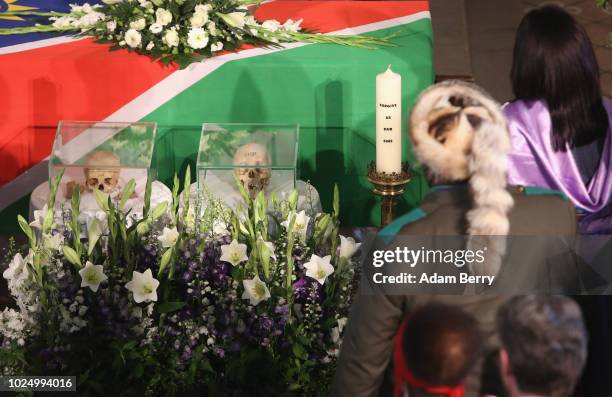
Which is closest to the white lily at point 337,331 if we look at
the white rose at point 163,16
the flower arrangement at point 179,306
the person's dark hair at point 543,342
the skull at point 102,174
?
the flower arrangement at point 179,306

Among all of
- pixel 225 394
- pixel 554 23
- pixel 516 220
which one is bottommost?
pixel 225 394

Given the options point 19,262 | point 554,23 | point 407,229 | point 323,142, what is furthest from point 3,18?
point 407,229

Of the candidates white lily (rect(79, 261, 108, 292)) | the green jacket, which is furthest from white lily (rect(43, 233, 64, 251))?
the green jacket

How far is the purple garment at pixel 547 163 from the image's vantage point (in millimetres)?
1990

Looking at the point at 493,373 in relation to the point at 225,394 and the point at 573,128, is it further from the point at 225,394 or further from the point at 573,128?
the point at 225,394

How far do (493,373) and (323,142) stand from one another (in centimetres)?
220

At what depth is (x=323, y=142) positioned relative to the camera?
143 inches

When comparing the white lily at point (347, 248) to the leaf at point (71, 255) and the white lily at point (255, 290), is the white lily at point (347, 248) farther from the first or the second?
the leaf at point (71, 255)

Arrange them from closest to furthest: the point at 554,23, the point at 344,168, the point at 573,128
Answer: the point at 573,128 < the point at 554,23 < the point at 344,168

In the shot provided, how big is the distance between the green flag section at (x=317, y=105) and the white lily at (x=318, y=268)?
44.8 inches

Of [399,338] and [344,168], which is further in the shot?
[344,168]

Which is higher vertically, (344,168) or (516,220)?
(516,220)

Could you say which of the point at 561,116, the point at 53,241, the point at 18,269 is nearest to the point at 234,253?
the point at 53,241

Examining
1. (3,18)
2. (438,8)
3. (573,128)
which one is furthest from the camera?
(438,8)
